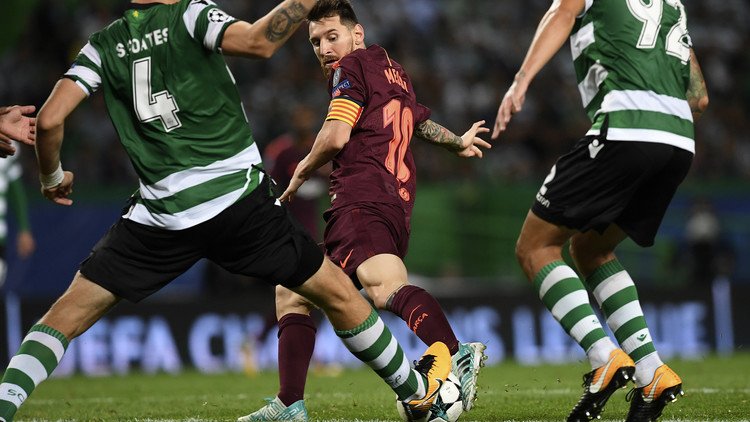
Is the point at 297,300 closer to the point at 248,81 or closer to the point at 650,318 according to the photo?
the point at 650,318

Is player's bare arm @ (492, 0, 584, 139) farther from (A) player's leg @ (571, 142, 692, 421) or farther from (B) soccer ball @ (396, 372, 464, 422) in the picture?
(B) soccer ball @ (396, 372, 464, 422)

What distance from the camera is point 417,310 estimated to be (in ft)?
18.9

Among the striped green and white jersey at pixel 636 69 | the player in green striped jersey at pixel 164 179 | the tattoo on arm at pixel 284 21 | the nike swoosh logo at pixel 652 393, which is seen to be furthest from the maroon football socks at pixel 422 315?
the tattoo on arm at pixel 284 21

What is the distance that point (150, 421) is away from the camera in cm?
631

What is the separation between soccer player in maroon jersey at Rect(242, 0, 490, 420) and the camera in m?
5.79

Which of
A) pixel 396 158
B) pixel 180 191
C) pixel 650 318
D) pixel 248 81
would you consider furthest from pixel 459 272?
pixel 180 191

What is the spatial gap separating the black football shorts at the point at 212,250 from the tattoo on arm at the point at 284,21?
0.73 meters

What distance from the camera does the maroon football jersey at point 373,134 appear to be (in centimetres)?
603

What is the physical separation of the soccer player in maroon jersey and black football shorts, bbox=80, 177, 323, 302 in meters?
0.65

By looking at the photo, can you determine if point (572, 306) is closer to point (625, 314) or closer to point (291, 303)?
point (625, 314)

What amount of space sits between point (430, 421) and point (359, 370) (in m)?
6.45

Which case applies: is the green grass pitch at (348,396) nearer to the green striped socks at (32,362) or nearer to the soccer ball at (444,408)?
the soccer ball at (444,408)

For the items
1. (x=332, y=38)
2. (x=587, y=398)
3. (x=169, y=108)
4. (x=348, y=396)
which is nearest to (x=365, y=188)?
(x=332, y=38)

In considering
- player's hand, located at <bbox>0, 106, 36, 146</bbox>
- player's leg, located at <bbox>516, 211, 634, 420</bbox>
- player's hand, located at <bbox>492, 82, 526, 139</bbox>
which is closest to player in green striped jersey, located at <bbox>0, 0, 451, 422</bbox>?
player's hand, located at <bbox>0, 106, 36, 146</bbox>
